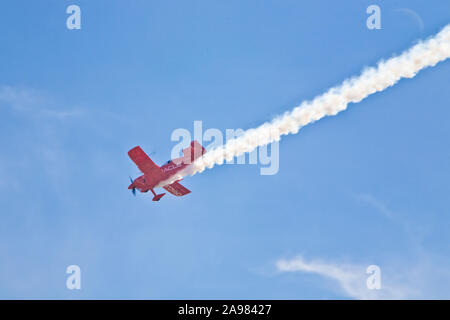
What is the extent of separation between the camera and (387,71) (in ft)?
113

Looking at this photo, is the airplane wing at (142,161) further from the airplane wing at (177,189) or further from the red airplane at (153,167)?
the airplane wing at (177,189)

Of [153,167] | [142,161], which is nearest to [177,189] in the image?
[153,167]

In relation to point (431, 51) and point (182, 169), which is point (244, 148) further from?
point (431, 51)

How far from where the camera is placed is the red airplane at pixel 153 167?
40.7 m

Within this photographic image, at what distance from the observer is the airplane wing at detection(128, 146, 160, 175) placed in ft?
138

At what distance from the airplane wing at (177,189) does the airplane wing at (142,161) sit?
313cm
